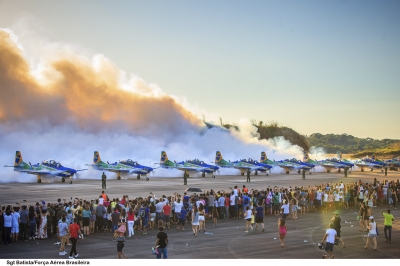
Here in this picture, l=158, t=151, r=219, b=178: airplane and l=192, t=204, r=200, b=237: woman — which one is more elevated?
l=158, t=151, r=219, b=178: airplane

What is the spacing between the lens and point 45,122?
63.9 meters

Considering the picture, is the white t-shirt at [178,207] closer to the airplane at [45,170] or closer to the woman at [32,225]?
the woman at [32,225]

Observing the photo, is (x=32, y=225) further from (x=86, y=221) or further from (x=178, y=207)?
(x=178, y=207)

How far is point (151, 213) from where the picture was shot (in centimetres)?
1752

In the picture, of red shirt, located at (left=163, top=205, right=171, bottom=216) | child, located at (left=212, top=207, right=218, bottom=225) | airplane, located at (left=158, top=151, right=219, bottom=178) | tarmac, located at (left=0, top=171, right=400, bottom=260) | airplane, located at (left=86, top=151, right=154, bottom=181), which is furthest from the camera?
airplane, located at (left=158, top=151, right=219, bottom=178)

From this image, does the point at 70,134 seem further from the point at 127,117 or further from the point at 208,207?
the point at 208,207

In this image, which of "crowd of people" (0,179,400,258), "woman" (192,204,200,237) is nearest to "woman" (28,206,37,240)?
"crowd of people" (0,179,400,258)

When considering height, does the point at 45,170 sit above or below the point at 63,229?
above

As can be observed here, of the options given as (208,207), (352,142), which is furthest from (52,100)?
(208,207)

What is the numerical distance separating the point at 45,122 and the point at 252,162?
30.5 meters

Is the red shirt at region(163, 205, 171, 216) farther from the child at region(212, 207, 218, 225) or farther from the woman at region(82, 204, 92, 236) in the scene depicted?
the woman at region(82, 204, 92, 236)

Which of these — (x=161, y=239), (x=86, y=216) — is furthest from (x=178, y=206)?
(x=161, y=239)

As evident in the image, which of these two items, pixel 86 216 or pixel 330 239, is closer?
pixel 330 239

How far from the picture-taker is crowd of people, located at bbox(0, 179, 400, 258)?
14.4 metres
